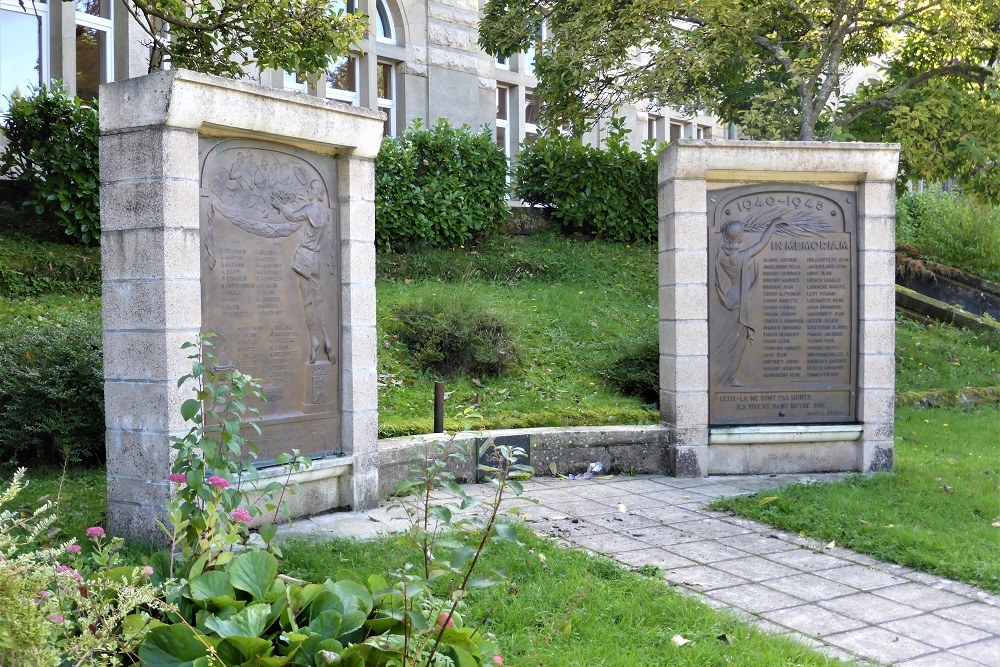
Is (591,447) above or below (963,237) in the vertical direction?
below

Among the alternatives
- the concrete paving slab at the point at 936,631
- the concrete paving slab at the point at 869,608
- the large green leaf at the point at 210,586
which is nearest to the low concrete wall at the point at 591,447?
the concrete paving slab at the point at 869,608

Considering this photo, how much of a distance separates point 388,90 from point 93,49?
18.5 feet

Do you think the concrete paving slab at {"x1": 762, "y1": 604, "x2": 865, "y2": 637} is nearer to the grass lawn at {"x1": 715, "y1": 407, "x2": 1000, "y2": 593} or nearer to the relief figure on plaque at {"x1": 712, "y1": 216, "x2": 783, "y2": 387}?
the grass lawn at {"x1": 715, "y1": 407, "x2": 1000, "y2": 593}

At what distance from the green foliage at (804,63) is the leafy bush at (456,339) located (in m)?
4.08

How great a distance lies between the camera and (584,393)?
945 cm

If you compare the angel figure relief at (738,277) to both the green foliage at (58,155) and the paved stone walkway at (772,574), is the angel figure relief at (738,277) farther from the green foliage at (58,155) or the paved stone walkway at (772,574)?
the green foliage at (58,155)

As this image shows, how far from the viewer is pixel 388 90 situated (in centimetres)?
1761

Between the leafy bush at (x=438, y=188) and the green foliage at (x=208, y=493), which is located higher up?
the leafy bush at (x=438, y=188)

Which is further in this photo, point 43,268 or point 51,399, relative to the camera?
point 43,268

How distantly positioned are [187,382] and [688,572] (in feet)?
9.48

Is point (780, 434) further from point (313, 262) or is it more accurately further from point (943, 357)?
point (943, 357)

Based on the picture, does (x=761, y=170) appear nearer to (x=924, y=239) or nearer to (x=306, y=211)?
(x=306, y=211)

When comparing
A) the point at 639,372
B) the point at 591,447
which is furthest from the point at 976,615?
the point at 639,372

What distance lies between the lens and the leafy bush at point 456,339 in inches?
377
